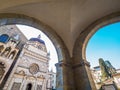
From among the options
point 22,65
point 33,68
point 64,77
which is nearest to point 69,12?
point 64,77

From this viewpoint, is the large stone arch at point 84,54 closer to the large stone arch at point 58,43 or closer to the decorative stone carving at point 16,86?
the large stone arch at point 58,43

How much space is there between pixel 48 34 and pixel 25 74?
1176 centimetres

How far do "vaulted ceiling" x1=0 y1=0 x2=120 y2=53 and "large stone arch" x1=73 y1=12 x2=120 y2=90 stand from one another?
14cm

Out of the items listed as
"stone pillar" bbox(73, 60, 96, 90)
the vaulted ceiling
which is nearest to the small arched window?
the vaulted ceiling

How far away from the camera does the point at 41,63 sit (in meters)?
15.0

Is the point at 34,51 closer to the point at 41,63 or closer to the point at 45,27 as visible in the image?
the point at 41,63

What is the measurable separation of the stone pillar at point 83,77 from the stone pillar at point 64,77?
0.46ft

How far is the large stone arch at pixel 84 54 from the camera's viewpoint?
2078 mm

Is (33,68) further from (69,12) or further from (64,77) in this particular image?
(69,12)

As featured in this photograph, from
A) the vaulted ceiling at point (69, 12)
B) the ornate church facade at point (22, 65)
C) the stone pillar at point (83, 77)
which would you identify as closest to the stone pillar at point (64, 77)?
the stone pillar at point (83, 77)

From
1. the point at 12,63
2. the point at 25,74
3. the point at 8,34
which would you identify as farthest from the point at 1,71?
the point at 8,34

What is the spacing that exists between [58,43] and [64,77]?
3.35 feet

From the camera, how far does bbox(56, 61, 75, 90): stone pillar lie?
1950 millimetres

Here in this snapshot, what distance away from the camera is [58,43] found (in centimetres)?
262
